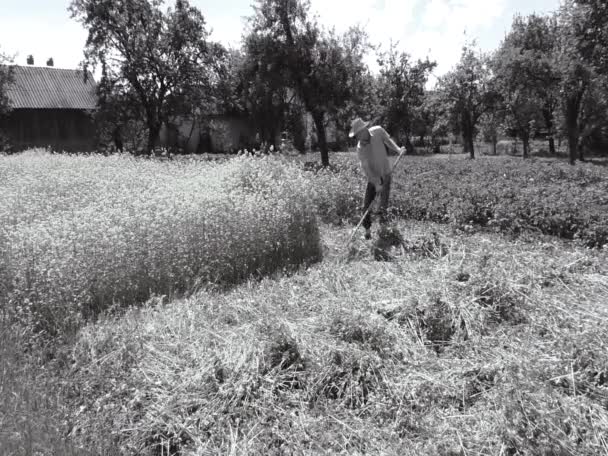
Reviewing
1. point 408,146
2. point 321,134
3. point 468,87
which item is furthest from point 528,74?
point 408,146

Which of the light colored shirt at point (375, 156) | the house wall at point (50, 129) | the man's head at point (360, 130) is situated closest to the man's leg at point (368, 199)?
the light colored shirt at point (375, 156)

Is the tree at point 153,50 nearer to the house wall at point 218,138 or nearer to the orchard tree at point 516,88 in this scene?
the house wall at point 218,138

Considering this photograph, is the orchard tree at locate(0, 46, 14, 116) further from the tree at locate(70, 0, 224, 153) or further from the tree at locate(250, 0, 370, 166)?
the tree at locate(250, 0, 370, 166)

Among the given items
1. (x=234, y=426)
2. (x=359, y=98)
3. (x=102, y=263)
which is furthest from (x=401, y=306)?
(x=359, y=98)

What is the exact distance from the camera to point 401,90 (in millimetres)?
30141

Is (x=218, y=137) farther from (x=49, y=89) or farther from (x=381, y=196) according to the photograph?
(x=381, y=196)

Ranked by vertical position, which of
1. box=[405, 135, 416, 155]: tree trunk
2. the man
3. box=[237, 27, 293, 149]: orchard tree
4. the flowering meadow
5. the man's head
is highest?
box=[237, 27, 293, 149]: orchard tree

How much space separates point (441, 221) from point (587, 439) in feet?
20.9

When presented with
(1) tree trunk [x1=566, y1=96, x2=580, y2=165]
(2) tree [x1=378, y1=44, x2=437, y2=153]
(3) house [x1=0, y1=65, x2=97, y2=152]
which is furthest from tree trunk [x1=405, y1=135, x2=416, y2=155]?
(3) house [x1=0, y1=65, x2=97, y2=152]

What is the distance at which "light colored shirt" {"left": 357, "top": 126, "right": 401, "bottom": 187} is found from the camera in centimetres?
764

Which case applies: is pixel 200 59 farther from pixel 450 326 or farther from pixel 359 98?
pixel 450 326

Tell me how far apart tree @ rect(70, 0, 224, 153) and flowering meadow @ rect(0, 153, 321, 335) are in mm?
19468

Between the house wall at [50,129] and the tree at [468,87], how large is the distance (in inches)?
858

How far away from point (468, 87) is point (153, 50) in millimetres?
16926
